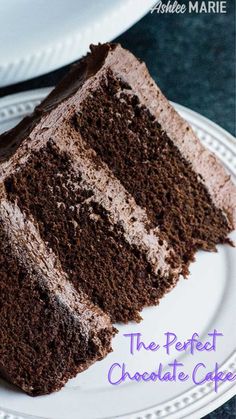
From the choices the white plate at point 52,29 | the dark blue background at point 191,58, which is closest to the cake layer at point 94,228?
the white plate at point 52,29

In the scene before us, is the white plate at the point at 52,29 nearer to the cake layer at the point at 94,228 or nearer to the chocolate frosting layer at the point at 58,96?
the chocolate frosting layer at the point at 58,96

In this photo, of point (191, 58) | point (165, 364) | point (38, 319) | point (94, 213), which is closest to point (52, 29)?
point (191, 58)

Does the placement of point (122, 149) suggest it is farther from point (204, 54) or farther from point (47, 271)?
point (204, 54)

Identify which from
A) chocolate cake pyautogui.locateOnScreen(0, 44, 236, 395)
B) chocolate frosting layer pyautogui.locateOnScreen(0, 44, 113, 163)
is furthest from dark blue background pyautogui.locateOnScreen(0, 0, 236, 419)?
chocolate frosting layer pyautogui.locateOnScreen(0, 44, 113, 163)

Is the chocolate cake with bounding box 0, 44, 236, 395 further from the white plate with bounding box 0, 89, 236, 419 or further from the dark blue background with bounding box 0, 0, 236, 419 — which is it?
the dark blue background with bounding box 0, 0, 236, 419

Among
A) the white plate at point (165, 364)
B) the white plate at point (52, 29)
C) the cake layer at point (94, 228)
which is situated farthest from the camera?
the white plate at point (52, 29)

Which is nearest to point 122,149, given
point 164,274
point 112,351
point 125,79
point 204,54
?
point 125,79
